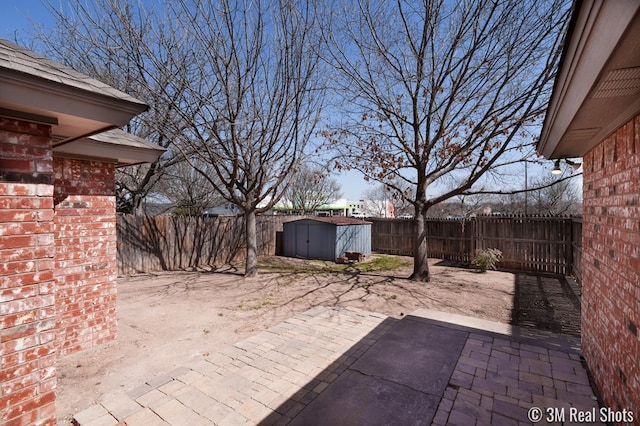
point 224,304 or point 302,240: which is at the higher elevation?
point 302,240

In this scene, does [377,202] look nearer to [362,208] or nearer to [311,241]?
[362,208]

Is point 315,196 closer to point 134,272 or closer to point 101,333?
point 134,272

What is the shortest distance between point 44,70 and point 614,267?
4.66 metres

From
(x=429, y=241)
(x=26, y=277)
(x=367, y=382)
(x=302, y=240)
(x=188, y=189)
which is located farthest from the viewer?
(x=188, y=189)

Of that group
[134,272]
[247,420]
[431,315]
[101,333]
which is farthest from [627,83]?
[134,272]

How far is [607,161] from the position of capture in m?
3.01

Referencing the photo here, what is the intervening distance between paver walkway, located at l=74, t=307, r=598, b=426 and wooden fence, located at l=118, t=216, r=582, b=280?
5741 millimetres

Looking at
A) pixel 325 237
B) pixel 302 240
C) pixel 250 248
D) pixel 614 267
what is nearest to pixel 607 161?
pixel 614 267

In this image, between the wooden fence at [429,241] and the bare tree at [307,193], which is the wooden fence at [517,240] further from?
the bare tree at [307,193]

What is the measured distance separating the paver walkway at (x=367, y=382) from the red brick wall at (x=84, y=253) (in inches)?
55.6

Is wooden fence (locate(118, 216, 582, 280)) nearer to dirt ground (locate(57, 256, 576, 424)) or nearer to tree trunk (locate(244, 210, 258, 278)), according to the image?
dirt ground (locate(57, 256, 576, 424))

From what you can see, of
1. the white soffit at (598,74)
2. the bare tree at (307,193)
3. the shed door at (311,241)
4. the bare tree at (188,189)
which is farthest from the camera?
the bare tree at (307,193)

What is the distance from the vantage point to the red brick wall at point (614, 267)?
2.27m

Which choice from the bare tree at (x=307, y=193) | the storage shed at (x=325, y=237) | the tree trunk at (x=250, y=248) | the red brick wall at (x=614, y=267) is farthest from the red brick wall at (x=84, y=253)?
the bare tree at (x=307, y=193)
